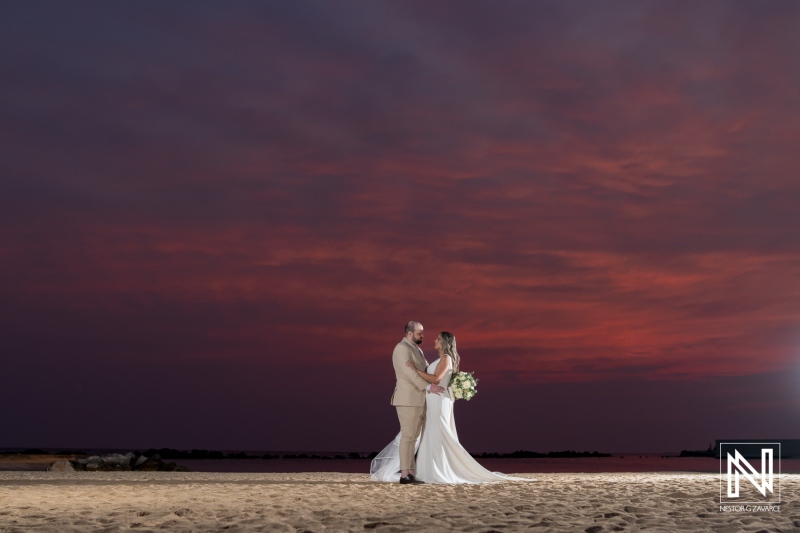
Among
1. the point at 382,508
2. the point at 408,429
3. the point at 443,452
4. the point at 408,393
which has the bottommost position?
the point at 382,508

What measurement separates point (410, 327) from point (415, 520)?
5119 millimetres

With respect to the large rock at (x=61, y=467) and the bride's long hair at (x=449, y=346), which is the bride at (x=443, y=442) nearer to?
the bride's long hair at (x=449, y=346)

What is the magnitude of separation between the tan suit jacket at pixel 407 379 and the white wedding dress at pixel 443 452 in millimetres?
553

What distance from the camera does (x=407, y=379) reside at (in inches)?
490

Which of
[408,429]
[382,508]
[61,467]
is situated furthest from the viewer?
[61,467]

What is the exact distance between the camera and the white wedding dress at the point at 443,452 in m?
12.8

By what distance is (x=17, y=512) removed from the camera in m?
8.59

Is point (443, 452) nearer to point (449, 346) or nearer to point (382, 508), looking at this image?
point (449, 346)

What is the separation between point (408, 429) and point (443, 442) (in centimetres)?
81

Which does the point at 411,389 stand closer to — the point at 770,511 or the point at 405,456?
the point at 405,456

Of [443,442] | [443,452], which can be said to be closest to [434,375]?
[443,442]

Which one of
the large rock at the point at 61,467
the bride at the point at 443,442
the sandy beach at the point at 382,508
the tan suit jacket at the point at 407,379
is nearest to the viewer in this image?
the sandy beach at the point at 382,508

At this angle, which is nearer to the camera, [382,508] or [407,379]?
[382,508]

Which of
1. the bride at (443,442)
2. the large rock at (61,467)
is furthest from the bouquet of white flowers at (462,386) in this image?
the large rock at (61,467)
